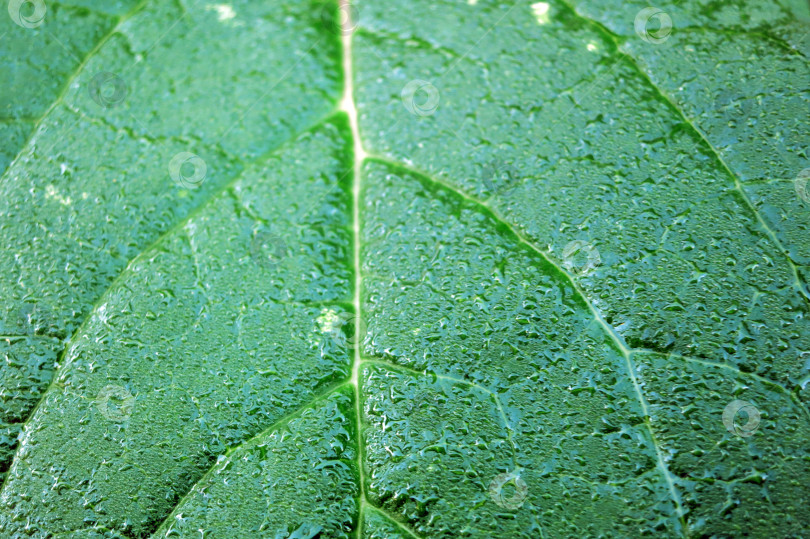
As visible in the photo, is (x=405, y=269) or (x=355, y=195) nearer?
(x=405, y=269)

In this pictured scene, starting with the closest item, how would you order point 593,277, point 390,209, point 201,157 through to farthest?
point 593,277, point 390,209, point 201,157

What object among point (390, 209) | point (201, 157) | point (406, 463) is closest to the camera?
point (406, 463)

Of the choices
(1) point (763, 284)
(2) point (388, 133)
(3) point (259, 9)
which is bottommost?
(1) point (763, 284)

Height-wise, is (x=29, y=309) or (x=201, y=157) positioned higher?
(x=201, y=157)

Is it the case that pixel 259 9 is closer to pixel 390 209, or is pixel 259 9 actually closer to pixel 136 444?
pixel 390 209

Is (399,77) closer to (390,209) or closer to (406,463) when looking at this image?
(390,209)

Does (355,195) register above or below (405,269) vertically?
above

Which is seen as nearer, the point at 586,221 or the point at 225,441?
the point at 225,441

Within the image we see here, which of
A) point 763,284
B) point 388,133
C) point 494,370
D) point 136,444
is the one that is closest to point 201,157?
point 388,133
